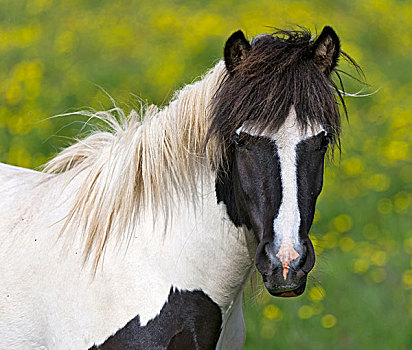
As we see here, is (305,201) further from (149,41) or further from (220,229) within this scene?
(149,41)

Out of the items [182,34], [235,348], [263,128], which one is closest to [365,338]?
[235,348]

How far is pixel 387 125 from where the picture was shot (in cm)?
866

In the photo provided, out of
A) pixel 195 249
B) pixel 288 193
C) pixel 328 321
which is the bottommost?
pixel 328 321

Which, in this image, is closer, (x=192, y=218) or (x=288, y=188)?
(x=288, y=188)

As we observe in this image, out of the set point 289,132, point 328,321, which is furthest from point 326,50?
point 328,321

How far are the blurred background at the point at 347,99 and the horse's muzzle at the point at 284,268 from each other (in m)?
0.86

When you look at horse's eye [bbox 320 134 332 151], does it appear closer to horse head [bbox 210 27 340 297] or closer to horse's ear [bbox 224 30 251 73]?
horse head [bbox 210 27 340 297]

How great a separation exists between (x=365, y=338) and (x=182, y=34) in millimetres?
6153

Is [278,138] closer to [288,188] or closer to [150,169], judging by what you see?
[288,188]

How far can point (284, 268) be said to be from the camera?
1930 mm

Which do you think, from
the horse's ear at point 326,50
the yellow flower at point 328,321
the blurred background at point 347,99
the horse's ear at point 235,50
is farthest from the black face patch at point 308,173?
the yellow flower at point 328,321

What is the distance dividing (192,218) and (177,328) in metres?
0.43

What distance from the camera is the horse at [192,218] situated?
2031mm

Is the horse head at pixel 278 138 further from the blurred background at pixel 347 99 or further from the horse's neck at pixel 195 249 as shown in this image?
the blurred background at pixel 347 99
